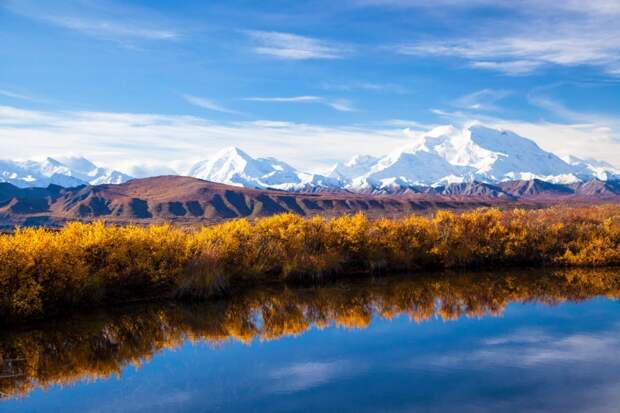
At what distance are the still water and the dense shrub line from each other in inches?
68.3

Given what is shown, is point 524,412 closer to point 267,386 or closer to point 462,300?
point 267,386

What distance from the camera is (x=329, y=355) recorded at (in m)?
22.9

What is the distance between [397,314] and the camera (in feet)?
98.0

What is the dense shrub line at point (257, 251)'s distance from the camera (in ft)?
89.7

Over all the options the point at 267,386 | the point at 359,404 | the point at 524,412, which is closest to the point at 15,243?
the point at 267,386

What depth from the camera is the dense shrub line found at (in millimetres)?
27344

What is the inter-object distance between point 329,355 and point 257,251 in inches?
594

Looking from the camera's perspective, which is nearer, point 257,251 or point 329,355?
point 329,355

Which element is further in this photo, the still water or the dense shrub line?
the dense shrub line

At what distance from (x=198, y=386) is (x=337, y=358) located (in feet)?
18.7

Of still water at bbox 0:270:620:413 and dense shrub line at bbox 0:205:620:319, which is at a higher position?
dense shrub line at bbox 0:205:620:319

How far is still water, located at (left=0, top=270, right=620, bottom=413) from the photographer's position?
18000mm

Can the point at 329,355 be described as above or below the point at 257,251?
below

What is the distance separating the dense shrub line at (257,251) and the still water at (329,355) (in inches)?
68.3
